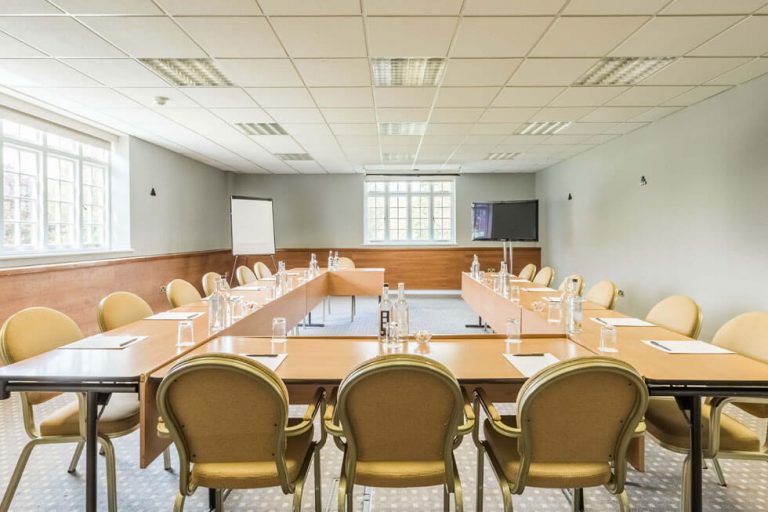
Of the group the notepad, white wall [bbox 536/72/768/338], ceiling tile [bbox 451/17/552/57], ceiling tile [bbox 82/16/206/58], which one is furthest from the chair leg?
white wall [bbox 536/72/768/338]

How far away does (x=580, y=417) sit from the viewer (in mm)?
1517

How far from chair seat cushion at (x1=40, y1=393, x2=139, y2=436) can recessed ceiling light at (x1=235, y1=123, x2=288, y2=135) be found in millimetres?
4150

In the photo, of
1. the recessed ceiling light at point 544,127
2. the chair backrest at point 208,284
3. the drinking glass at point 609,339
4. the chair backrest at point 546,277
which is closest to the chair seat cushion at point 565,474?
the drinking glass at point 609,339

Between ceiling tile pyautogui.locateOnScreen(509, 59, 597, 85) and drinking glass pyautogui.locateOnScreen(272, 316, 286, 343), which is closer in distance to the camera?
drinking glass pyautogui.locateOnScreen(272, 316, 286, 343)

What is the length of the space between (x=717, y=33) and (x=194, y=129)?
5627 millimetres

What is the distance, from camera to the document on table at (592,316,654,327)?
9.31 feet

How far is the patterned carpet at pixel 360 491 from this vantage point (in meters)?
2.16

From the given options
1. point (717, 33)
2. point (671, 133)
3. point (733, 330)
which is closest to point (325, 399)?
point (733, 330)

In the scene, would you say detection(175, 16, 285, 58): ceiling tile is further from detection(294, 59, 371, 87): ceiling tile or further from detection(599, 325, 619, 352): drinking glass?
detection(599, 325, 619, 352): drinking glass

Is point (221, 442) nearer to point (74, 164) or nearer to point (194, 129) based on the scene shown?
point (194, 129)

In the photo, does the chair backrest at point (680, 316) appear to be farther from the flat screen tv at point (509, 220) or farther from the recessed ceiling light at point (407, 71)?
the flat screen tv at point (509, 220)

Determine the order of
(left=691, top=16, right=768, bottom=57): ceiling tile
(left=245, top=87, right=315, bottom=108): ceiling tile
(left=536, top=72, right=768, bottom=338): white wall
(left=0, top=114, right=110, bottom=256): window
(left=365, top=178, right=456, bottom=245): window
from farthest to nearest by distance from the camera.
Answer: (left=365, top=178, right=456, bottom=245): window, (left=0, top=114, right=110, bottom=256): window, (left=245, top=87, right=315, bottom=108): ceiling tile, (left=536, top=72, right=768, bottom=338): white wall, (left=691, top=16, right=768, bottom=57): ceiling tile

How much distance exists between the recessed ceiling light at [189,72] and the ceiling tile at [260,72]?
98 mm

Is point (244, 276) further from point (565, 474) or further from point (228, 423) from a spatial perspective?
point (565, 474)
